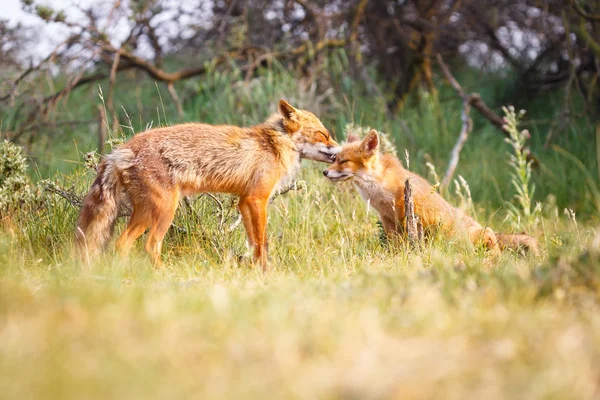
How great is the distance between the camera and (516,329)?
8.63ft

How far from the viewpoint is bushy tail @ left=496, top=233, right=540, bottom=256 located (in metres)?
5.14

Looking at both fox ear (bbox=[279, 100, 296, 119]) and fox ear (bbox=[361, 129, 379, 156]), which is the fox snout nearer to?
fox ear (bbox=[361, 129, 379, 156])

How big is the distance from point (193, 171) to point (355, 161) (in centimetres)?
169

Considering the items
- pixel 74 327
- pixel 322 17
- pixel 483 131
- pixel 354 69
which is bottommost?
pixel 483 131

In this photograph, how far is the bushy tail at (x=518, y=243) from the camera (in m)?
5.14

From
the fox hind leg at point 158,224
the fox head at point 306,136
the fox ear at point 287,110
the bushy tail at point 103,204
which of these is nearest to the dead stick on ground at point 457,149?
the fox head at point 306,136

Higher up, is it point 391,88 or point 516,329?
point 516,329

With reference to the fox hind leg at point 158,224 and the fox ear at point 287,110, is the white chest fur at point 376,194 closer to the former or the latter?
the fox ear at point 287,110

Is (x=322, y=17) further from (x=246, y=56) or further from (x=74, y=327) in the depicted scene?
(x=74, y=327)

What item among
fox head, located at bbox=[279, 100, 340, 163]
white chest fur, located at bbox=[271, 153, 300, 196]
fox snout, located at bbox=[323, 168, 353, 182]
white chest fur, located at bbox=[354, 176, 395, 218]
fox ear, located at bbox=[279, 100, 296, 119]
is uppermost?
fox ear, located at bbox=[279, 100, 296, 119]

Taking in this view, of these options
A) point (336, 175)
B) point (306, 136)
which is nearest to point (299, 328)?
point (306, 136)

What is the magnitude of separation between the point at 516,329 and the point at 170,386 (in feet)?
4.64

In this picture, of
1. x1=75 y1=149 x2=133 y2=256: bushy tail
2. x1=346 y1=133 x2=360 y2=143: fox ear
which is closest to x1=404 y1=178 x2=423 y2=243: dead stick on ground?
x1=346 y1=133 x2=360 y2=143: fox ear

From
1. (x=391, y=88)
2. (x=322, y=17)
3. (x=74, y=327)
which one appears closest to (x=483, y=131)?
(x=391, y=88)
